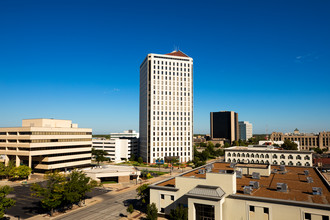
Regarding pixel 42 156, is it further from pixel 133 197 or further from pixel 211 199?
pixel 211 199

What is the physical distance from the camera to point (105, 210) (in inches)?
2117

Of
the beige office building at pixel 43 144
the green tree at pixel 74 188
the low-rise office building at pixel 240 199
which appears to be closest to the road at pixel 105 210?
the green tree at pixel 74 188

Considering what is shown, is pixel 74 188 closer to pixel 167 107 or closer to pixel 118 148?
pixel 167 107

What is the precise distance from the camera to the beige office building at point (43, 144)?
92375 mm

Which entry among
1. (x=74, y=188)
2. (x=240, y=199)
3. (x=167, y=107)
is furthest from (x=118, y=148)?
(x=240, y=199)

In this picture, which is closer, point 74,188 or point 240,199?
point 240,199

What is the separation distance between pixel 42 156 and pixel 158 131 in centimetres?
6660

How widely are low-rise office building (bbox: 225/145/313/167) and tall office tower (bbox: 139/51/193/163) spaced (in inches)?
1463

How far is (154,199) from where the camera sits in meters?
48.5

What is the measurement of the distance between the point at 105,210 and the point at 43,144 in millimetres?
55390

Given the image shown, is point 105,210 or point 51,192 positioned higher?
point 51,192

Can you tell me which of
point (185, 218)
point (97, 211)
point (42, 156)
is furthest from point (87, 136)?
point (185, 218)

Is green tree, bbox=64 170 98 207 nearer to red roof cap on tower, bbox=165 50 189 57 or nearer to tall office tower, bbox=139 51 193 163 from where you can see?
tall office tower, bbox=139 51 193 163

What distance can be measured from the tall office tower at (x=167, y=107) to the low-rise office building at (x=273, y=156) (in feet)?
122
